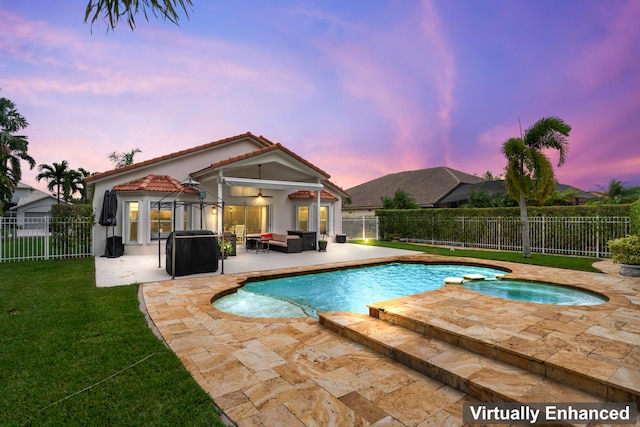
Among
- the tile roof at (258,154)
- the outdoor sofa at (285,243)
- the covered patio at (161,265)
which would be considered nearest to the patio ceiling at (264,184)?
the tile roof at (258,154)

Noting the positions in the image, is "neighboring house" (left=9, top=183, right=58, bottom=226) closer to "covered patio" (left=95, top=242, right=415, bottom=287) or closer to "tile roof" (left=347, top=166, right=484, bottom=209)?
"tile roof" (left=347, top=166, right=484, bottom=209)

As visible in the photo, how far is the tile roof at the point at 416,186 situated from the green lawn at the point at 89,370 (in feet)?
86.9

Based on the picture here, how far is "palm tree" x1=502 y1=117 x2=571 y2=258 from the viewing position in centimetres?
1303

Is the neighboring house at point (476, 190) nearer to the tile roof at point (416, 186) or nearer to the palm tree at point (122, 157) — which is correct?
the tile roof at point (416, 186)

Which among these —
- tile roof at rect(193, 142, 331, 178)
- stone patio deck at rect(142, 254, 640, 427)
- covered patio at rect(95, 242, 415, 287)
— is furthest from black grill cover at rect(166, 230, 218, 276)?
tile roof at rect(193, 142, 331, 178)

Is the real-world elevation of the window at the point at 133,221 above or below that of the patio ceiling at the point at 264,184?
below

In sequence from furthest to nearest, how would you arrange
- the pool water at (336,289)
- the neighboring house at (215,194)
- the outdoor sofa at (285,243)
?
the outdoor sofa at (285,243), the neighboring house at (215,194), the pool water at (336,289)

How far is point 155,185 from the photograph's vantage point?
14.2 m

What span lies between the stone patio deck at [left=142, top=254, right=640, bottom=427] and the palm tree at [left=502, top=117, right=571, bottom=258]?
27.1ft

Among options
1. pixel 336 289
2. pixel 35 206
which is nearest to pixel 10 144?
pixel 35 206

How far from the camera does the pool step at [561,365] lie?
2984 mm

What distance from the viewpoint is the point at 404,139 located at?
22672mm

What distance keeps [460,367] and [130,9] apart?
17.6ft

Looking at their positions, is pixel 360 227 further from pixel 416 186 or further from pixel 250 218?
pixel 416 186
